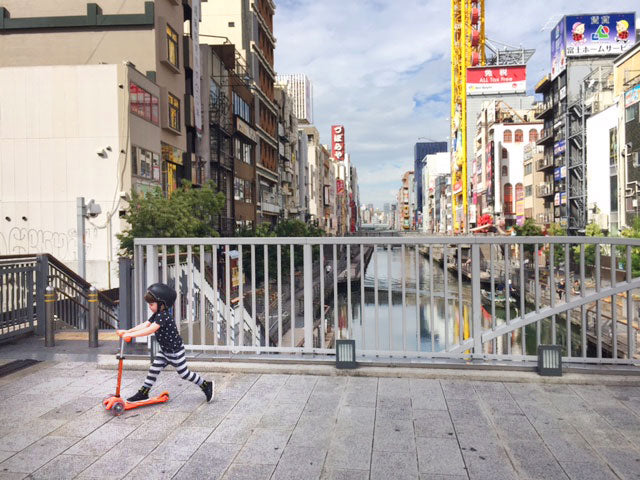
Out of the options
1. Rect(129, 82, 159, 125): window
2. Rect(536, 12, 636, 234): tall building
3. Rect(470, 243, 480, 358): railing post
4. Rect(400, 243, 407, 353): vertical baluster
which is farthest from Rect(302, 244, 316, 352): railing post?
Rect(536, 12, 636, 234): tall building

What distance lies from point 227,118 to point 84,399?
114 feet

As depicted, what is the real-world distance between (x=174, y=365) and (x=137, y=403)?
1.65ft

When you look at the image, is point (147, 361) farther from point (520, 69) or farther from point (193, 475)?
point (520, 69)

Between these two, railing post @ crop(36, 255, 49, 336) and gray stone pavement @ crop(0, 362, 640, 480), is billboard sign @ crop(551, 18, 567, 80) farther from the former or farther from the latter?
gray stone pavement @ crop(0, 362, 640, 480)

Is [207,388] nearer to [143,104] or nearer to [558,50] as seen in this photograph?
[143,104]

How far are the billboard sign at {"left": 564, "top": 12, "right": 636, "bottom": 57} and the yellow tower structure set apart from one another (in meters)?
55.3

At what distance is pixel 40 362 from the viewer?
7.41 metres

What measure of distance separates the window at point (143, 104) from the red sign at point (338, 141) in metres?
163

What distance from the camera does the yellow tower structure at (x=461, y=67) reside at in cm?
11425

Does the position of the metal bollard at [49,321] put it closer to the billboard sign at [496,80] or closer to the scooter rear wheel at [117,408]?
the scooter rear wheel at [117,408]

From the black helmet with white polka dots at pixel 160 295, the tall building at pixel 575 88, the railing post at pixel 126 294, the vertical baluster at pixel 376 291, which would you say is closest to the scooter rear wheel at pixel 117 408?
the black helmet with white polka dots at pixel 160 295

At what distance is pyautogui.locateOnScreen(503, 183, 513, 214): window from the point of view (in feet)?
274

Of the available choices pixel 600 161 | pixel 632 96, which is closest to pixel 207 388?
pixel 632 96

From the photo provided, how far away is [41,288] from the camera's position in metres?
9.76
